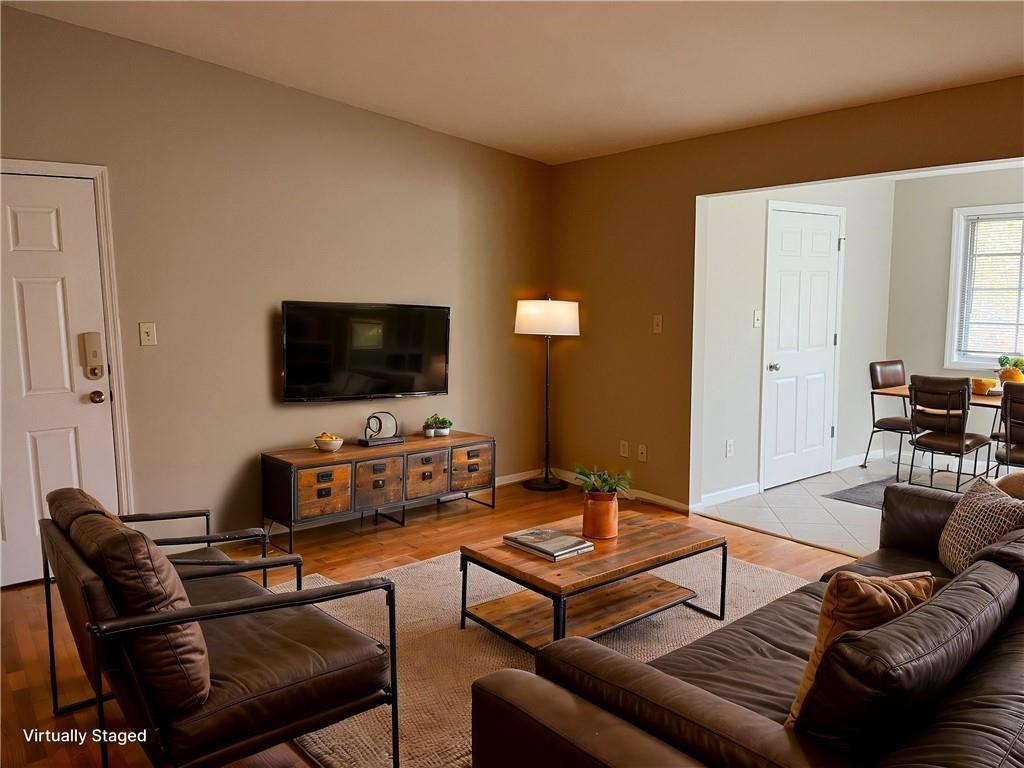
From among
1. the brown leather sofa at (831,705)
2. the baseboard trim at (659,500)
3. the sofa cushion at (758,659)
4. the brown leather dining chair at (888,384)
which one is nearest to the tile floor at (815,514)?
the baseboard trim at (659,500)

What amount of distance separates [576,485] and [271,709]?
402cm

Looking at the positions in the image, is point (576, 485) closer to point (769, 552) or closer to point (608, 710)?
point (769, 552)

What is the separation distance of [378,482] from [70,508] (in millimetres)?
2353

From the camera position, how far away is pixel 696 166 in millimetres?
4641

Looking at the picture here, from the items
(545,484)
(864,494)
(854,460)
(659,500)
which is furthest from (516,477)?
(854,460)

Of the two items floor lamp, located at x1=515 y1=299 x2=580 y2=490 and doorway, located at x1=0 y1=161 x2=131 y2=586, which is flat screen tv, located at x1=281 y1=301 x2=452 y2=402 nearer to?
floor lamp, located at x1=515 y1=299 x2=580 y2=490

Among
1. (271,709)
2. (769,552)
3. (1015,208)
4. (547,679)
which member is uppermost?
(1015,208)

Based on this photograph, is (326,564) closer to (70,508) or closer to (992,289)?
(70,508)

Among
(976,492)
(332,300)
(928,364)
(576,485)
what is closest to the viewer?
(976,492)

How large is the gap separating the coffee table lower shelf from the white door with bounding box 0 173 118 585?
2.14 meters

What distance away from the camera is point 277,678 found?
1839 millimetres

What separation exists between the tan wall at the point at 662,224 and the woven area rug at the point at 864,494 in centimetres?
130

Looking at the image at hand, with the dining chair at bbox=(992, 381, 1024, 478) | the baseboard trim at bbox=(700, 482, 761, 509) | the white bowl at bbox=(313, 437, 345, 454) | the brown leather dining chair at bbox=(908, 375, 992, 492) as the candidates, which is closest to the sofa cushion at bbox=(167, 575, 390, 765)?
the white bowl at bbox=(313, 437, 345, 454)

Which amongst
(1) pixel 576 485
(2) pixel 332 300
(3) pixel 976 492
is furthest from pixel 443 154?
(3) pixel 976 492
